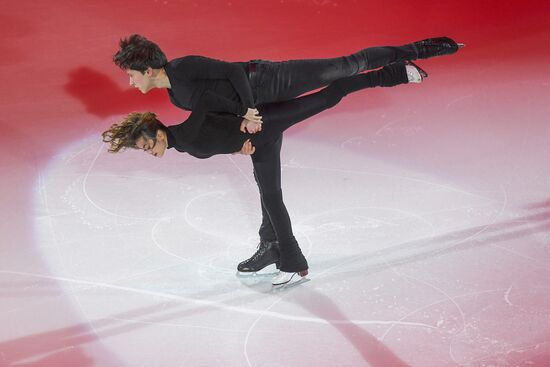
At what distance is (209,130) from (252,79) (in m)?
0.37

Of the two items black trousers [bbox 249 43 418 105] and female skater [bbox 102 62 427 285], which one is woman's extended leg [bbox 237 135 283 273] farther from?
black trousers [bbox 249 43 418 105]

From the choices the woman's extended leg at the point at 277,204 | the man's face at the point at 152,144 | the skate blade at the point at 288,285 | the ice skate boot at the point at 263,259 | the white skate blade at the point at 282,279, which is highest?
the man's face at the point at 152,144

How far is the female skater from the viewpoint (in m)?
3.15

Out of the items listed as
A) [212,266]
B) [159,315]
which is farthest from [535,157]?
[159,315]

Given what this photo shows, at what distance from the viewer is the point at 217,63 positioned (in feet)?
10.5

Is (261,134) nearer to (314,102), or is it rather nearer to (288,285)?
(314,102)

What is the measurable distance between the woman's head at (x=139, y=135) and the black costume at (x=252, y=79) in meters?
0.17

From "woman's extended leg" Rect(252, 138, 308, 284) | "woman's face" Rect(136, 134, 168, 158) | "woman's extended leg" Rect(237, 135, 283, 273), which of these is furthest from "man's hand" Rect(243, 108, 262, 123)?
"woman's extended leg" Rect(237, 135, 283, 273)

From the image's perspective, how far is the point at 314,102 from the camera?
3514 mm

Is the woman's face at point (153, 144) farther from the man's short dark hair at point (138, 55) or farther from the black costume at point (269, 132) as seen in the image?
the man's short dark hair at point (138, 55)

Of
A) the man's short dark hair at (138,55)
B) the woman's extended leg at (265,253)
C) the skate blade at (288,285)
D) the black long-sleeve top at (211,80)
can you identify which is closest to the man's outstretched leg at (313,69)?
the black long-sleeve top at (211,80)

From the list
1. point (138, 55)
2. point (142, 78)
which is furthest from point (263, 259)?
point (138, 55)

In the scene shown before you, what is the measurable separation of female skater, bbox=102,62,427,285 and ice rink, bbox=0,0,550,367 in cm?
18

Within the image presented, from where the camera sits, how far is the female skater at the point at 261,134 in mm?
3146
